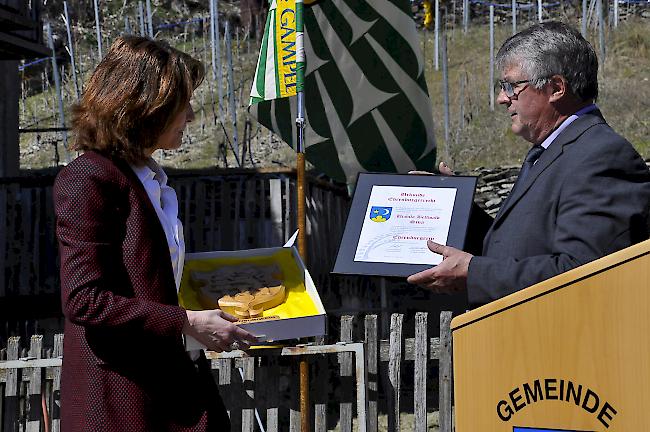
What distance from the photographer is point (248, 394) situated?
5414 millimetres

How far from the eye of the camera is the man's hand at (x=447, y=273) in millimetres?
3104

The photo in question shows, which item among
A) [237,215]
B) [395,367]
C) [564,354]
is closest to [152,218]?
[564,354]

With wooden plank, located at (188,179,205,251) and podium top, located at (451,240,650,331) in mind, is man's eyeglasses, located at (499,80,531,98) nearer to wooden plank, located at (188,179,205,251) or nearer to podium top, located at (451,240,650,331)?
podium top, located at (451,240,650,331)

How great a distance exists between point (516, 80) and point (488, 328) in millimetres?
1085

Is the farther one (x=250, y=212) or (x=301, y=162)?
(x=250, y=212)

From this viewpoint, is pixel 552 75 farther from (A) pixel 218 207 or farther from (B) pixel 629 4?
(B) pixel 629 4

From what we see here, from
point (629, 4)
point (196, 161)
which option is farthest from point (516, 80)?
→ point (629, 4)

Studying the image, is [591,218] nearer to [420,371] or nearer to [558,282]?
[558,282]

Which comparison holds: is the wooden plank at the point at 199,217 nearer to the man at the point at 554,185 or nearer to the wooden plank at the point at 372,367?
the wooden plank at the point at 372,367

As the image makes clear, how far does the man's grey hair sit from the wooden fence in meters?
2.36

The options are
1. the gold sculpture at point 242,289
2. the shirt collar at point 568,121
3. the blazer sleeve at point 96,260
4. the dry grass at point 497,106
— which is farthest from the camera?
the dry grass at point 497,106

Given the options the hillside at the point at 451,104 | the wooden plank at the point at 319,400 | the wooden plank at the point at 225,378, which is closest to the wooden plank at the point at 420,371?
the wooden plank at the point at 319,400

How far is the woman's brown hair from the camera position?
2.58 metres

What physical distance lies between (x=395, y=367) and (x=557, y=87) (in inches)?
113
